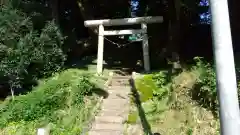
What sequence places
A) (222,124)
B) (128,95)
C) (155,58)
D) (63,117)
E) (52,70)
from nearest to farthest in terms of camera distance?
(222,124), (63,117), (128,95), (52,70), (155,58)

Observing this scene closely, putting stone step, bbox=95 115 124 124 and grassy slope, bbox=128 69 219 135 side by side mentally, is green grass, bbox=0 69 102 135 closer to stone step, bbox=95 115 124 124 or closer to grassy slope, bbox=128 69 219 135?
stone step, bbox=95 115 124 124

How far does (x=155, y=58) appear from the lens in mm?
12797

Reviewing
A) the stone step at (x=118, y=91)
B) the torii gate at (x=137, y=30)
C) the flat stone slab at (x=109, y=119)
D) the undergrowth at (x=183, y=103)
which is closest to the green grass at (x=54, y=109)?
the flat stone slab at (x=109, y=119)

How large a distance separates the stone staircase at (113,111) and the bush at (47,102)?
2.16 ft

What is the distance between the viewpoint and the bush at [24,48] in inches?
373

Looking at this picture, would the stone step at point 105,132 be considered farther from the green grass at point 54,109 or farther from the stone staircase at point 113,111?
the green grass at point 54,109

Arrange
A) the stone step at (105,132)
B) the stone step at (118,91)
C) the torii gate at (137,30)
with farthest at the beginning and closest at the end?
the torii gate at (137,30) → the stone step at (118,91) → the stone step at (105,132)

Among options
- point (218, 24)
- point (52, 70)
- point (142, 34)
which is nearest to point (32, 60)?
point (52, 70)

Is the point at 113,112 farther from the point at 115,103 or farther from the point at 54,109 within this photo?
the point at 54,109

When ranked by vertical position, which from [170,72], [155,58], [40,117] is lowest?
[40,117]

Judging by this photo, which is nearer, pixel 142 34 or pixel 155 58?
pixel 142 34

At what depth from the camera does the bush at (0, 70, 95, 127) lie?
28.2 ft

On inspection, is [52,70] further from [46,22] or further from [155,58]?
[155,58]

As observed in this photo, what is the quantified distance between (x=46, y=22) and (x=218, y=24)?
27.5ft
